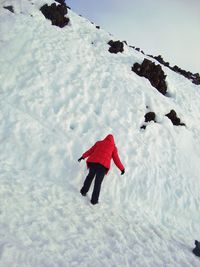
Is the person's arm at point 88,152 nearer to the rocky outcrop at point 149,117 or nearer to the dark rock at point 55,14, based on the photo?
the rocky outcrop at point 149,117

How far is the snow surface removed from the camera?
7098 millimetres

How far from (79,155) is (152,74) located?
7.99 meters

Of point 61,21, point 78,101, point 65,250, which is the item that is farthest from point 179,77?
point 65,250

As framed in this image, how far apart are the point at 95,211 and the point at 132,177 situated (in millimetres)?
2292

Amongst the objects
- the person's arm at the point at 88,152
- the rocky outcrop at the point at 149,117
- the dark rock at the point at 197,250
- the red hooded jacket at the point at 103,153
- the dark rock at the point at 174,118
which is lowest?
the dark rock at the point at 197,250

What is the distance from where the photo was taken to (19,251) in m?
6.03

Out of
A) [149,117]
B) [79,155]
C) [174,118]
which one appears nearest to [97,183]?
[79,155]

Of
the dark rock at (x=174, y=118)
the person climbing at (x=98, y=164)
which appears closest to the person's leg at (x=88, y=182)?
the person climbing at (x=98, y=164)

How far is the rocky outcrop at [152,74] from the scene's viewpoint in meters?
16.8

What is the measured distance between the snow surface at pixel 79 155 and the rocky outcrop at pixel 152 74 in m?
0.42

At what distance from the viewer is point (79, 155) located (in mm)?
10539

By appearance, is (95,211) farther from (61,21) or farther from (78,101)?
(61,21)

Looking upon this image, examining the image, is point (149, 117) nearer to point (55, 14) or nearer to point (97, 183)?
point (97, 183)

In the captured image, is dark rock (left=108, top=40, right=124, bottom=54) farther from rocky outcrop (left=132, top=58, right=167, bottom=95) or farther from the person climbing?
the person climbing
